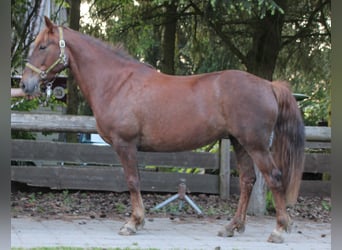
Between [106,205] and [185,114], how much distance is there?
2.92 meters

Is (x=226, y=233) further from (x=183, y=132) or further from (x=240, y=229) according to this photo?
(x=183, y=132)

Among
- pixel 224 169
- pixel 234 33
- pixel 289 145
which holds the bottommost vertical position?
pixel 224 169

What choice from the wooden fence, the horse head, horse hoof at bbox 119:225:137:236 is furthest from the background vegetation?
horse hoof at bbox 119:225:137:236

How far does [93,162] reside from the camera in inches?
320

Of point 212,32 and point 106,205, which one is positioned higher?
point 212,32

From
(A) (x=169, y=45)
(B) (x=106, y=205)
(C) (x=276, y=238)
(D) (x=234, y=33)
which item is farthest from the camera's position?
(A) (x=169, y=45)

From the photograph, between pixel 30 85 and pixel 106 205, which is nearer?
pixel 30 85

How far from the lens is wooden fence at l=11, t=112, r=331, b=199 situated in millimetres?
7809

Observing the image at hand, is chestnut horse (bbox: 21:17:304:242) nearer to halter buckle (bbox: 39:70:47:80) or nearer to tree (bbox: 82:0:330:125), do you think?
A: halter buckle (bbox: 39:70:47:80)

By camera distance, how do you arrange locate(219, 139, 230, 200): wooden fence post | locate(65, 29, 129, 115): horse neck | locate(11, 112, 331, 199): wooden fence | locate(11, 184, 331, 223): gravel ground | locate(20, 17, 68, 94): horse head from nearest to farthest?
locate(20, 17, 68, 94): horse head → locate(65, 29, 129, 115): horse neck → locate(11, 184, 331, 223): gravel ground → locate(11, 112, 331, 199): wooden fence → locate(219, 139, 230, 200): wooden fence post

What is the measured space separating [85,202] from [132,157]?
8.59ft

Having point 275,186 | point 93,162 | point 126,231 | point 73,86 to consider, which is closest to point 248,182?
point 275,186

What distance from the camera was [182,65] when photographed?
16.7m

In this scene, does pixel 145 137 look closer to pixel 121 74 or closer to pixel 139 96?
pixel 139 96
